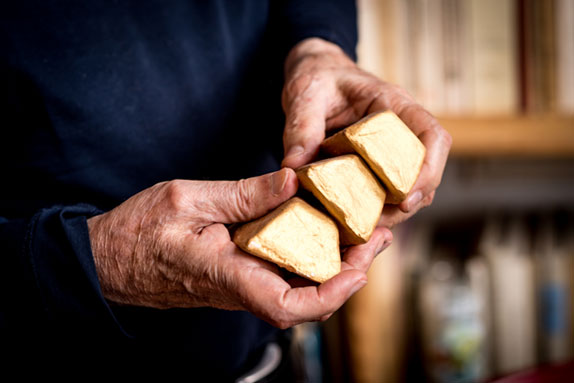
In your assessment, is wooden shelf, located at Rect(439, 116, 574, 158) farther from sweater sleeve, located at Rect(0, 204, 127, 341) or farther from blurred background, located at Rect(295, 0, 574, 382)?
sweater sleeve, located at Rect(0, 204, 127, 341)

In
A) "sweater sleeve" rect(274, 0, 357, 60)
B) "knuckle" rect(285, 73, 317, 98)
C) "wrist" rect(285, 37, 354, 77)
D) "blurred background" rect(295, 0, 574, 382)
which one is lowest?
"blurred background" rect(295, 0, 574, 382)

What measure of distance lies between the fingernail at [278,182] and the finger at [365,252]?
0.36 feet

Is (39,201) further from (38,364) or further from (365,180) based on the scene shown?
(365,180)

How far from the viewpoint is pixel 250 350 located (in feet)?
2.42

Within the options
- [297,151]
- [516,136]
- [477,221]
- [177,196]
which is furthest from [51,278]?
[477,221]

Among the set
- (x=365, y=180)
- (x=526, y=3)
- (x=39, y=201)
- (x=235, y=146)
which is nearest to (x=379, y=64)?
(x=526, y=3)

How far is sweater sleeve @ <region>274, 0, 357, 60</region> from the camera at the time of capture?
2.30ft

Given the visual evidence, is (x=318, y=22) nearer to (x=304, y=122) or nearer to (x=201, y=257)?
(x=304, y=122)

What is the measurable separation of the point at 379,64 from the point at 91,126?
0.58m

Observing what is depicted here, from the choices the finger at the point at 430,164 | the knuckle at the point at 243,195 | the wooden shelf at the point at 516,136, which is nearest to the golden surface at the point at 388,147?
the finger at the point at 430,164

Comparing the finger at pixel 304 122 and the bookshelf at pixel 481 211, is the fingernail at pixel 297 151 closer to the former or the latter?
the finger at pixel 304 122

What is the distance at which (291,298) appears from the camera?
42 cm

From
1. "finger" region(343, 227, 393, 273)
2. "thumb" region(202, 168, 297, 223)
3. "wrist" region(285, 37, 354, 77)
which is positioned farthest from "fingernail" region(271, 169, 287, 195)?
"wrist" region(285, 37, 354, 77)

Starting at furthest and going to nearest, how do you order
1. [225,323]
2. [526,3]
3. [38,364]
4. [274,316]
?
1. [526,3]
2. [225,323]
3. [38,364]
4. [274,316]
